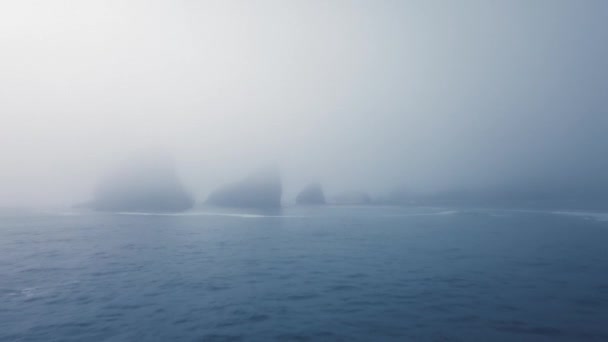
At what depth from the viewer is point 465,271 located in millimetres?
28750

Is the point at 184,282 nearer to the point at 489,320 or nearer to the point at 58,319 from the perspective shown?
the point at 58,319

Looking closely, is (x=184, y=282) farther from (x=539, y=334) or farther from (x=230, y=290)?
(x=539, y=334)

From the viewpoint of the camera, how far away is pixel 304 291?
76.3 ft

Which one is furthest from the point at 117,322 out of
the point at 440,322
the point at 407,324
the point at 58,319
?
the point at 440,322

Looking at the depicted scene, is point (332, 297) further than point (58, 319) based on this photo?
Yes

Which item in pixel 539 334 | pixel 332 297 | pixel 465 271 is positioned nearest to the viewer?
pixel 539 334

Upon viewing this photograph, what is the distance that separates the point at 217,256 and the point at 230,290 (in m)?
13.1

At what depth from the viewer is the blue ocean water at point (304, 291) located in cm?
1636

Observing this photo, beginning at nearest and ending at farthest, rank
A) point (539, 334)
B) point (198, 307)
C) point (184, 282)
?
point (539, 334), point (198, 307), point (184, 282)

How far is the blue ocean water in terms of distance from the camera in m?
16.4

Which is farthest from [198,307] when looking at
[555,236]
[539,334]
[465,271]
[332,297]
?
[555,236]

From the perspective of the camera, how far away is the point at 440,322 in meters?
17.2

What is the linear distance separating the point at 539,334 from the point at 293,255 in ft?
79.7

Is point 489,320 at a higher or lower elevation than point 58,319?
lower
